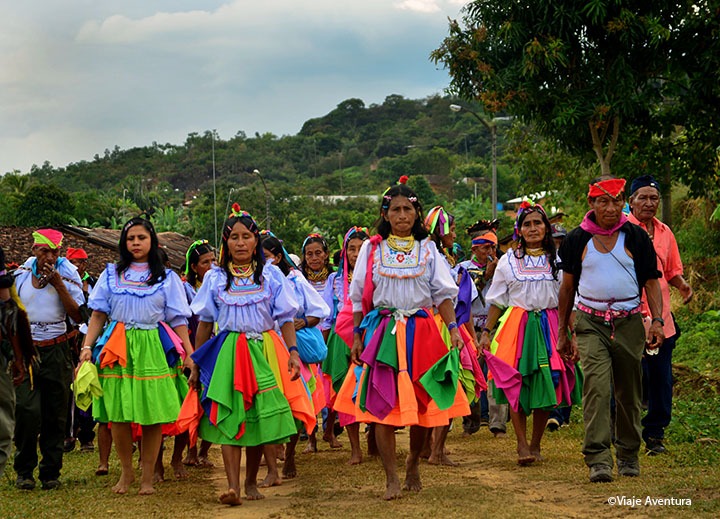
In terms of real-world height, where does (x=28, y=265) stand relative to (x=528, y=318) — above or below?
above

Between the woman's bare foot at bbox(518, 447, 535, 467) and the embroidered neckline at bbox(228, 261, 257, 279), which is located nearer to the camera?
the embroidered neckline at bbox(228, 261, 257, 279)

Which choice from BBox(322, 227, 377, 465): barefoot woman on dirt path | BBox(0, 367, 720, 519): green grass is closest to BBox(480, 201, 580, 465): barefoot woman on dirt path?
BBox(0, 367, 720, 519): green grass

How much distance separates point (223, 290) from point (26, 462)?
8.68 feet

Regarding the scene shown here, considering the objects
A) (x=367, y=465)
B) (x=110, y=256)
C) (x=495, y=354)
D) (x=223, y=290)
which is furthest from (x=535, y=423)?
(x=110, y=256)

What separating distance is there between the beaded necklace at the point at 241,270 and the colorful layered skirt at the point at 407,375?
1.07 metres

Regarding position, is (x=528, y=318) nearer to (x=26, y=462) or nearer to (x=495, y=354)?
(x=495, y=354)

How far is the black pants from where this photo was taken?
8.81 meters

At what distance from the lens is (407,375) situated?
24.8 feet

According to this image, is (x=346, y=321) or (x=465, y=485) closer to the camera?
(x=465, y=485)

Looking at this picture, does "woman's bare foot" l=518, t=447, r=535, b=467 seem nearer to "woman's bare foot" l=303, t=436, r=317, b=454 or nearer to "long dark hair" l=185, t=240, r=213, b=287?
"woman's bare foot" l=303, t=436, r=317, b=454

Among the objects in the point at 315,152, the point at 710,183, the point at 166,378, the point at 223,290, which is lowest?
the point at 166,378

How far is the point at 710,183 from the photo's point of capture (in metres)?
18.1

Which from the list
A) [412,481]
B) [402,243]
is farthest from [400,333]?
[412,481]

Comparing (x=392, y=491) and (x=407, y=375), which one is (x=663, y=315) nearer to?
(x=407, y=375)
